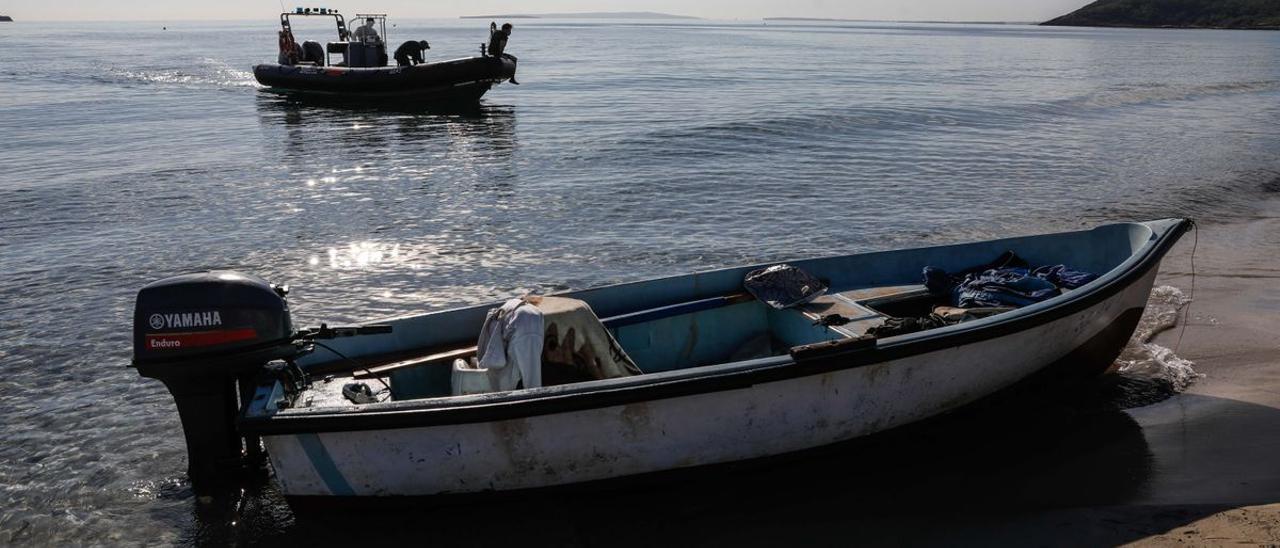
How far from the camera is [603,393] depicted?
5133 millimetres

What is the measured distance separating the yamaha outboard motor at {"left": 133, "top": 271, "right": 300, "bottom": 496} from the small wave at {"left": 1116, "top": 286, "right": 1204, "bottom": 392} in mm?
6325

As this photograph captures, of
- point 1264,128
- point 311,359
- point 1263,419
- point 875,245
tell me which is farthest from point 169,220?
point 1264,128

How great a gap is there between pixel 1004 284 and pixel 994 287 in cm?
9

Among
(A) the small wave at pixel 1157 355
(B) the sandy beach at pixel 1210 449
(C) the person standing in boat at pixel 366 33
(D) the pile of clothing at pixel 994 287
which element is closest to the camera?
(B) the sandy beach at pixel 1210 449

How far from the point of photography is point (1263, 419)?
6.42 meters

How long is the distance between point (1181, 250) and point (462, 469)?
9642 millimetres

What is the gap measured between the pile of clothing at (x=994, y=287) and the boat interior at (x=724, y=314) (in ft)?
0.42

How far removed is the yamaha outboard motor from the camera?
5082mm

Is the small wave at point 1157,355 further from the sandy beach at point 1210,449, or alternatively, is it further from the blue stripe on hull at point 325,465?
the blue stripe on hull at point 325,465

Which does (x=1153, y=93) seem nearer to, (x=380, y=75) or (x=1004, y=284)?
(x=380, y=75)

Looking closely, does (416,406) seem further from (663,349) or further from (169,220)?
(169,220)

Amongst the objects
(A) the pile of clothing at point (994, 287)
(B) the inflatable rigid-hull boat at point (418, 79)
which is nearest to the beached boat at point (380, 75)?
(B) the inflatable rigid-hull boat at point (418, 79)

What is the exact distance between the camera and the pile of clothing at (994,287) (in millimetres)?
6785

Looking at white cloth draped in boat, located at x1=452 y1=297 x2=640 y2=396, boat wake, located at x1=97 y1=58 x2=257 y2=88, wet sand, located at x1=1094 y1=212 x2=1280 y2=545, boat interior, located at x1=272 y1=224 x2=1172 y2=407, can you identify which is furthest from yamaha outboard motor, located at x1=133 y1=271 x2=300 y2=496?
boat wake, located at x1=97 y1=58 x2=257 y2=88
